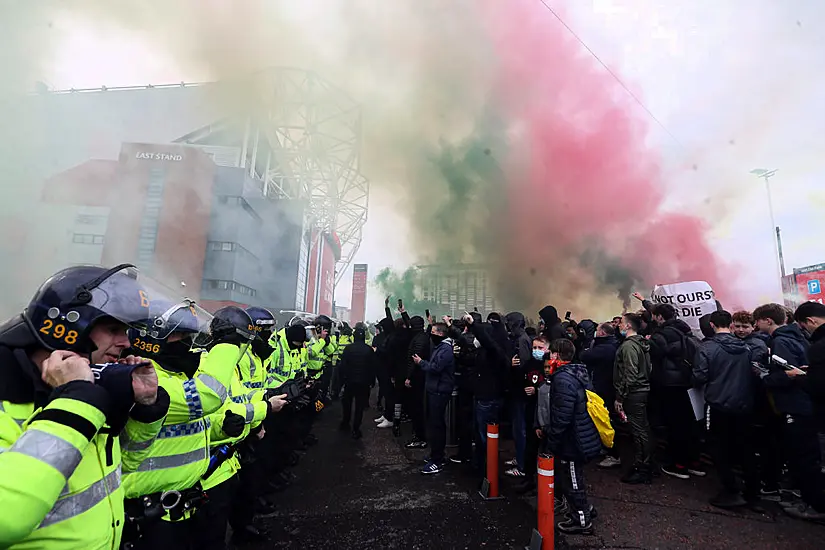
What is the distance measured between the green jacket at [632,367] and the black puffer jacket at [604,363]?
0.47 m

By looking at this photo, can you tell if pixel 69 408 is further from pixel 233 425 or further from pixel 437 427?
pixel 437 427

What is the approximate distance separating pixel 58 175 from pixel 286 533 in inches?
607

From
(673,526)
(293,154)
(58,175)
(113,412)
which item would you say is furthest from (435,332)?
(293,154)

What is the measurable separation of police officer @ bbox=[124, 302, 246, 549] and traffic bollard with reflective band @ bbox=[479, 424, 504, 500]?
2.43m

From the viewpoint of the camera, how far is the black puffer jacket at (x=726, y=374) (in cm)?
352

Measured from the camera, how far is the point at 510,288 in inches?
591

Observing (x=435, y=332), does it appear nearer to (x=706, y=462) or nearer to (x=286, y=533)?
(x=286, y=533)

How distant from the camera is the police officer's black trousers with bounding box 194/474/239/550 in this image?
6.66 feet

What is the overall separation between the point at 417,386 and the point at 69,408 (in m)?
5.53

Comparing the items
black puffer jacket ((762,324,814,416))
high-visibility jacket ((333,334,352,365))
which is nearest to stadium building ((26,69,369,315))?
high-visibility jacket ((333,334,352,365))

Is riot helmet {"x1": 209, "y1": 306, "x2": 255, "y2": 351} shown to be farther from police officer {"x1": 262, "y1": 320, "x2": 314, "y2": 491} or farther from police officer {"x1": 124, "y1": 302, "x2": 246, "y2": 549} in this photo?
police officer {"x1": 262, "y1": 320, "x2": 314, "y2": 491}

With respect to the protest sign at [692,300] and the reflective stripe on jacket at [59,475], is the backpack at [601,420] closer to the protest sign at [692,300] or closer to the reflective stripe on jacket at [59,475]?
the reflective stripe on jacket at [59,475]

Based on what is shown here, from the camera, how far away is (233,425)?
2.15 m

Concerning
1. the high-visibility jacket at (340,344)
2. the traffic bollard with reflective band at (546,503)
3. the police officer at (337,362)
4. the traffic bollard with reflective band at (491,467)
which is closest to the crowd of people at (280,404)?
the traffic bollard with reflective band at (491,467)
